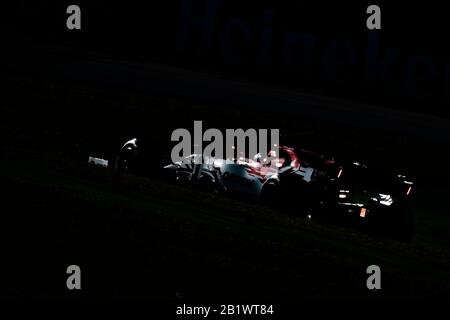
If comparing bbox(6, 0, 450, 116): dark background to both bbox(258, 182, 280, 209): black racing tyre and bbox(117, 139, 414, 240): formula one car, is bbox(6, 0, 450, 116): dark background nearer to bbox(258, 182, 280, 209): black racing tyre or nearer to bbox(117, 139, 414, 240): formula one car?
bbox(117, 139, 414, 240): formula one car

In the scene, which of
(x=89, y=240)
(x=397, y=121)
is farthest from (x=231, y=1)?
(x=89, y=240)

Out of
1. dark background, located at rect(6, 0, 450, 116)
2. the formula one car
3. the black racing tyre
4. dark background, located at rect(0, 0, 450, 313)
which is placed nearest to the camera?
dark background, located at rect(0, 0, 450, 313)

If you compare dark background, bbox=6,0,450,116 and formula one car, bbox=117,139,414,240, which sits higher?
dark background, bbox=6,0,450,116

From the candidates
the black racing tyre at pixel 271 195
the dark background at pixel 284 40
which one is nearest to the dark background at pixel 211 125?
the dark background at pixel 284 40

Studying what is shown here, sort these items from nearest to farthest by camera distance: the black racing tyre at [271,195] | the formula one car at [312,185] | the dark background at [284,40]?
the formula one car at [312,185] → the black racing tyre at [271,195] → the dark background at [284,40]

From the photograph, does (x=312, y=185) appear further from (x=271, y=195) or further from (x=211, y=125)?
(x=211, y=125)

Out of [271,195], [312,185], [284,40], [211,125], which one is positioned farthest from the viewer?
[284,40]

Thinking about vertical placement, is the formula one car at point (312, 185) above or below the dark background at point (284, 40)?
below

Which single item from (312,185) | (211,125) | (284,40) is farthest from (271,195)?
(284,40)

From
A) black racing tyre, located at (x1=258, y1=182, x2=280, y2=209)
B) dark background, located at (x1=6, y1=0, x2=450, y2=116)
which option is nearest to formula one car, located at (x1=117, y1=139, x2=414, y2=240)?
black racing tyre, located at (x1=258, y1=182, x2=280, y2=209)

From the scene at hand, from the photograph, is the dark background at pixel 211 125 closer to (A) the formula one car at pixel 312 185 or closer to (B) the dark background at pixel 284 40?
(B) the dark background at pixel 284 40
